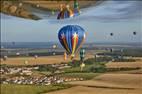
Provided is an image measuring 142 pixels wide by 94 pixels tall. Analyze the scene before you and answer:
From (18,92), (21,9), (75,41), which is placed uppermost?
(21,9)

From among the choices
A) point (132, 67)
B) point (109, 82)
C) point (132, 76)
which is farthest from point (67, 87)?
point (132, 67)

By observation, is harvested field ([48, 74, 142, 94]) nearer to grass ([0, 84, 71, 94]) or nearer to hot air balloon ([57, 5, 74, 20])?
grass ([0, 84, 71, 94])

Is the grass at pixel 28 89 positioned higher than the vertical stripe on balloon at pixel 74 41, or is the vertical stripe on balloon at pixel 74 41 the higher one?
the vertical stripe on balloon at pixel 74 41

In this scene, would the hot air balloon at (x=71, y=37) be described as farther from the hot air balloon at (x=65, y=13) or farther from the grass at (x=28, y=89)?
the hot air balloon at (x=65, y=13)

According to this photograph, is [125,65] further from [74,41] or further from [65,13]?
[74,41]

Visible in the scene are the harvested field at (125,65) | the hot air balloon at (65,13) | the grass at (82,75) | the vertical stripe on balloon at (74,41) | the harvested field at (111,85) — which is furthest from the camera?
the harvested field at (125,65)

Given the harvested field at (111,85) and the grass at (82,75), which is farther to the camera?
the grass at (82,75)

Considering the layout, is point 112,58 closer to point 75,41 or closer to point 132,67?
point 132,67

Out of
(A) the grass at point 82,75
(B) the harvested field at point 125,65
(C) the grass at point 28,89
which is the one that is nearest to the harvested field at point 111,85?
(A) the grass at point 82,75
